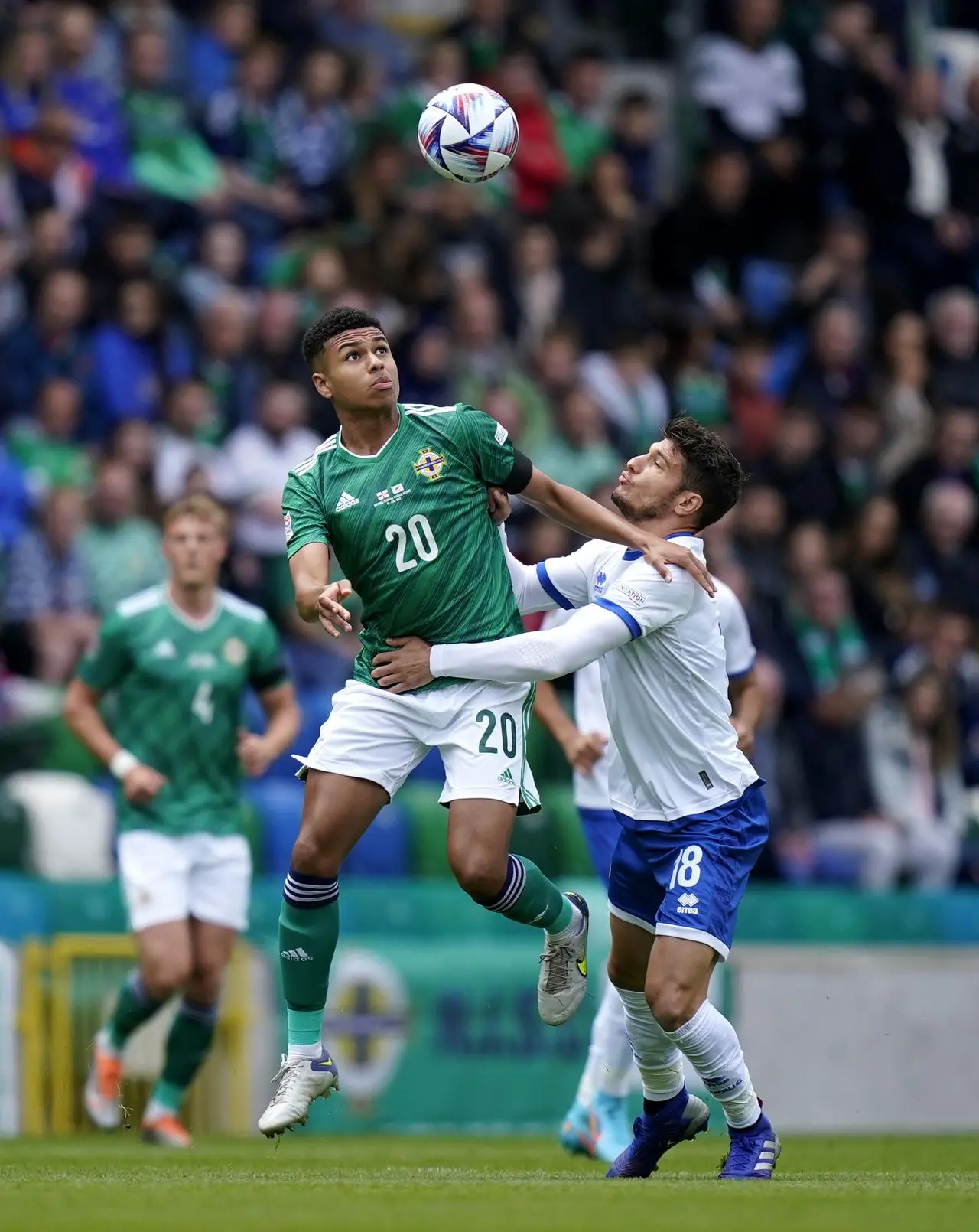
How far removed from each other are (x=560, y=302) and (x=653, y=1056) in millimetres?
9754

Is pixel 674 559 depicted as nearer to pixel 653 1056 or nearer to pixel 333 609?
pixel 333 609

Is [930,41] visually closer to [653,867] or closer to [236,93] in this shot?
[236,93]

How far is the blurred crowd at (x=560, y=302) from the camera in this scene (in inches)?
562

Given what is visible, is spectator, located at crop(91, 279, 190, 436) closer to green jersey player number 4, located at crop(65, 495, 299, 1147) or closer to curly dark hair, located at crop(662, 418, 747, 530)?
green jersey player number 4, located at crop(65, 495, 299, 1147)

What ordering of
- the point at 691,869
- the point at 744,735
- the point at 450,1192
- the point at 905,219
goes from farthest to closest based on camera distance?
the point at 905,219, the point at 744,735, the point at 691,869, the point at 450,1192

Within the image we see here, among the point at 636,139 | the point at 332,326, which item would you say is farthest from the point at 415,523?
the point at 636,139

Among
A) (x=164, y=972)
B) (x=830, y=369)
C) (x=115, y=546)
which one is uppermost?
(x=830, y=369)

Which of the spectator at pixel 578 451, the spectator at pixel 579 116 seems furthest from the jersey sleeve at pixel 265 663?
the spectator at pixel 579 116

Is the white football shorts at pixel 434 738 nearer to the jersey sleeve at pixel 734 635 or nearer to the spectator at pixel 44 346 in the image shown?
the jersey sleeve at pixel 734 635

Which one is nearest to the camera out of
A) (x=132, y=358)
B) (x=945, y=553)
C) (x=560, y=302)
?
(x=132, y=358)

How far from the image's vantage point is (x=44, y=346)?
46.9 ft

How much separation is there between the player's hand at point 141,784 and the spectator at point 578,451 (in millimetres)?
5425

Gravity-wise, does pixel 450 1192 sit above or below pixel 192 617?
below

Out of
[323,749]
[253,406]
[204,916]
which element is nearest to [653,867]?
[323,749]
